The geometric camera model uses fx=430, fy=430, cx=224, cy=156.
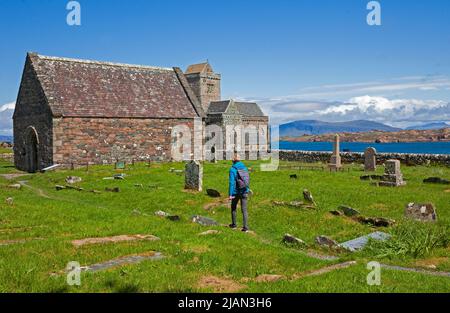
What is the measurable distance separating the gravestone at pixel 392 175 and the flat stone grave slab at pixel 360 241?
1101 cm

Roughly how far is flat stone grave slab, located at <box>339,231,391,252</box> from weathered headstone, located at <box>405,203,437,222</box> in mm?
2710

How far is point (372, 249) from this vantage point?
38.0 ft

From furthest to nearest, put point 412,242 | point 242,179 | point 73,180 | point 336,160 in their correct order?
1. point 336,160
2. point 73,180
3. point 242,179
4. point 412,242

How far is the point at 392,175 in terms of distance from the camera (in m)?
23.2

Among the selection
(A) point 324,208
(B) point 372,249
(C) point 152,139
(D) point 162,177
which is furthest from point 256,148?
(B) point 372,249

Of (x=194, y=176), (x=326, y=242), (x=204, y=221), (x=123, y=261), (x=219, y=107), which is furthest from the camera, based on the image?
(x=219, y=107)

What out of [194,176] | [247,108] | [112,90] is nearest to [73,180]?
[194,176]

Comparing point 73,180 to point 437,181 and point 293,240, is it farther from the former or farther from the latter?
point 437,181

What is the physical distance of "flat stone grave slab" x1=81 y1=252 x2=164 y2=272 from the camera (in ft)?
29.9

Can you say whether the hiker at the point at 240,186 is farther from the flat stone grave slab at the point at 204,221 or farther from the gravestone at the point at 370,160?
the gravestone at the point at 370,160

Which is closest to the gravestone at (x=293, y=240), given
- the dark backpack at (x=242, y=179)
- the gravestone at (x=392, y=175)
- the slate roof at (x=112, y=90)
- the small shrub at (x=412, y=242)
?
the small shrub at (x=412, y=242)

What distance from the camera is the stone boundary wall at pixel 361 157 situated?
36.6 meters

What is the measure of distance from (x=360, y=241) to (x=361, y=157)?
30801 mm

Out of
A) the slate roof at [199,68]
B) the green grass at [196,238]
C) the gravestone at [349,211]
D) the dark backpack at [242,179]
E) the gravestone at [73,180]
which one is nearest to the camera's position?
the green grass at [196,238]
